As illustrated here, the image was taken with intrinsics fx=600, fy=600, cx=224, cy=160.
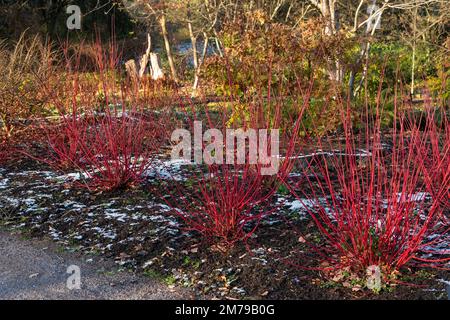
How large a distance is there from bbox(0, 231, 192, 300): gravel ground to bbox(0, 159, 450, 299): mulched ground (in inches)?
4.1

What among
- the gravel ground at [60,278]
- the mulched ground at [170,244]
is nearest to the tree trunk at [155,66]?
the mulched ground at [170,244]

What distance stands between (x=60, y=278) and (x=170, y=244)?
0.78m

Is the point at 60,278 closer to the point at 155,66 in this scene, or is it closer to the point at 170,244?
the point at 170,244

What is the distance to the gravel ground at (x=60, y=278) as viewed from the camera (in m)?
3.50

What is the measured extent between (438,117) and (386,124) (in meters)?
0.95

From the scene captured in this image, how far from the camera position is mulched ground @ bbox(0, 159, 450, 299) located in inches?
136

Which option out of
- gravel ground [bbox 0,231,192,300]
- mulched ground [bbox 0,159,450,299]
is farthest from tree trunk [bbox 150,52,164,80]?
gravel ground [bbox 0,231,192,300]

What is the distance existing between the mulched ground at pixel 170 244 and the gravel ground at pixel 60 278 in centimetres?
10

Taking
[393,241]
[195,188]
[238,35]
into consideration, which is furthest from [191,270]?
[238,35]

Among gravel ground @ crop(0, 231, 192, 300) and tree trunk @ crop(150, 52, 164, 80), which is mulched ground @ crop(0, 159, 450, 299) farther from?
tree trunk @ crop(150, 52, 164, 80)

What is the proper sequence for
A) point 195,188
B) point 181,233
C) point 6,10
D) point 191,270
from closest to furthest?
point 191,270
point 181,233
point 195,188
point 6,10

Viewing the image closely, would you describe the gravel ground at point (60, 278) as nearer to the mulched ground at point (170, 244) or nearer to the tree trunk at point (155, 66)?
the mulched ground at point (170, 244)

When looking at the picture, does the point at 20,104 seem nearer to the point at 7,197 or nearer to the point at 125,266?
the point at 7,197

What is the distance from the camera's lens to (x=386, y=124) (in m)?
A: 8.73
